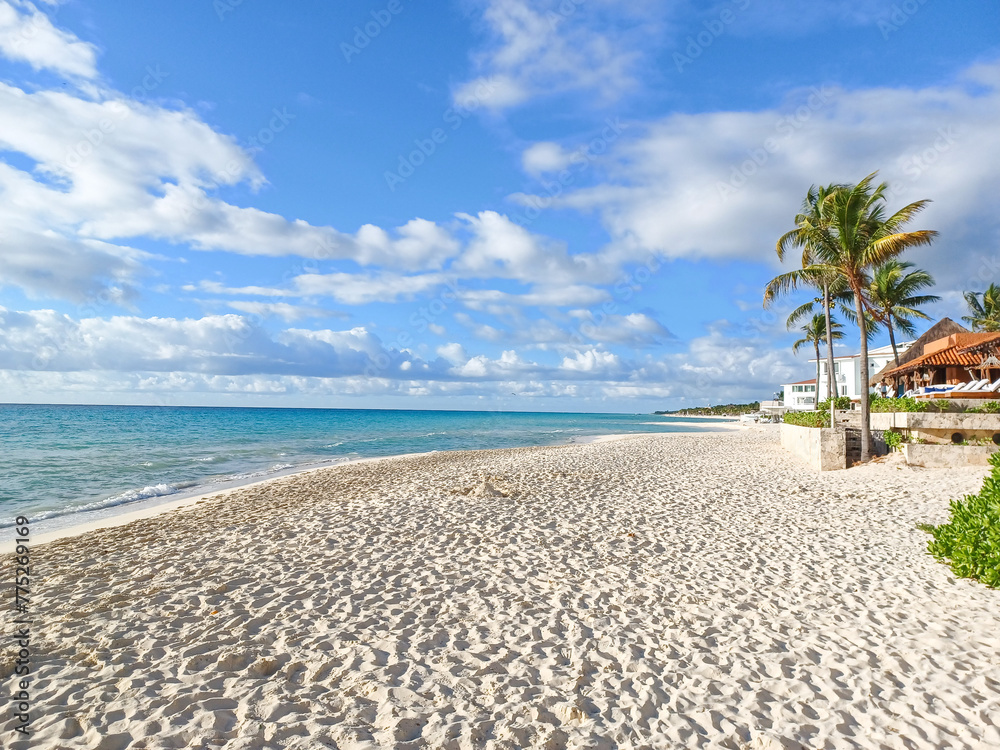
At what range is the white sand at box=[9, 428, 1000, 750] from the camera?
3566 mm

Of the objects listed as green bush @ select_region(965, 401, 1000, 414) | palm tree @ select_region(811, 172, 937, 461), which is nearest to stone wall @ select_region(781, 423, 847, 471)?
palm tree @ select_region(811, 172, 937, 461)

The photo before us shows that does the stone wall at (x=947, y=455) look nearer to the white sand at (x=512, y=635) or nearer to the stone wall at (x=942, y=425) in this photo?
the stone wall at (x=942, y=425)

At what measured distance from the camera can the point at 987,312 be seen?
128 feet

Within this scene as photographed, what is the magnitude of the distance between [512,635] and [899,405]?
18028 mm

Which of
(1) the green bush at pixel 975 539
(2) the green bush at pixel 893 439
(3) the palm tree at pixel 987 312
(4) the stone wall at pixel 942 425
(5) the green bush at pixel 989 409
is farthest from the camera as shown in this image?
(3) the palm tree at pixel 987 312

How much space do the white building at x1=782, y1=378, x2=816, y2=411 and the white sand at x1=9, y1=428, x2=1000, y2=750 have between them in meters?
60.4

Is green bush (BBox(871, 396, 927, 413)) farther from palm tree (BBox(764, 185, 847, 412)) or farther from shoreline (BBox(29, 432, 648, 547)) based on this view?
shoreline (BBox(29, 432, 648, 547))

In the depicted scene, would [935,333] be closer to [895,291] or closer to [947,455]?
[895,291]

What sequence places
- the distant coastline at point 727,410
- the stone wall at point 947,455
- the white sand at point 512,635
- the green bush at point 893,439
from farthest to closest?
the distant coastline at point 727,410 < the green bush at point 893,439 < the stone wall at point 947,455 < the white sand at point 512,635

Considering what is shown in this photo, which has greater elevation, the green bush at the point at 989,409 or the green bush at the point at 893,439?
the green bush at the point at 989,409

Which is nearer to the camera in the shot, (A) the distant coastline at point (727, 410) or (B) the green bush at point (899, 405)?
(B) the green bush at point (899, 405)

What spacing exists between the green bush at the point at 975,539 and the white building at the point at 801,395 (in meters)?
60.9

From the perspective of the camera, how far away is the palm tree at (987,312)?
36344mm

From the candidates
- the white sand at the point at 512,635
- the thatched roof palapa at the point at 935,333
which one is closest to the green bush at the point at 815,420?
the thatched roof palapa at the point at 935,333
